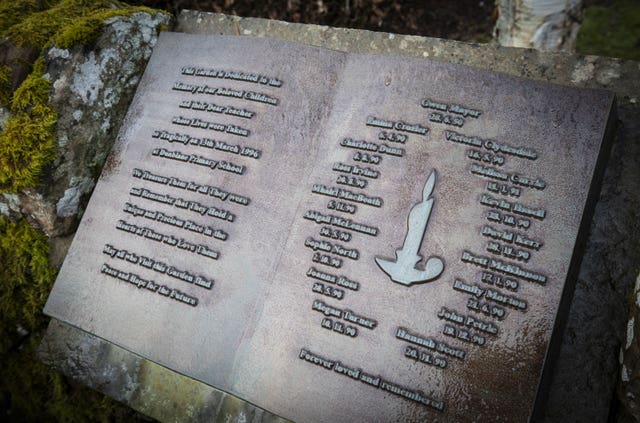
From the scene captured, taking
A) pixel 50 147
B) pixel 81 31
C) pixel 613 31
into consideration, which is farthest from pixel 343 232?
pixel 613 31

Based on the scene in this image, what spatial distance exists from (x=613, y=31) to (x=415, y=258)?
3.70 meters

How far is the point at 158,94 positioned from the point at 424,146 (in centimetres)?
154

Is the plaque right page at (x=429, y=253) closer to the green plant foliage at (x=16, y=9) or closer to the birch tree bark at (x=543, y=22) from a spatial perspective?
the birch tree bark at (x=543, y=22)

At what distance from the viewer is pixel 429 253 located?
2.00m

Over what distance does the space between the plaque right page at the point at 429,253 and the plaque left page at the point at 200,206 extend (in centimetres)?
14

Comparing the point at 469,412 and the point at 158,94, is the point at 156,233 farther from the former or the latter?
the point at 469,412

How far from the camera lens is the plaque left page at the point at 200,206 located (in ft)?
7.46

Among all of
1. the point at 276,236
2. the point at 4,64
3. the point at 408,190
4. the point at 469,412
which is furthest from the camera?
the point at 4,64

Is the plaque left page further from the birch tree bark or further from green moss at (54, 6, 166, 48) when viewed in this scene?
the birch tree bark

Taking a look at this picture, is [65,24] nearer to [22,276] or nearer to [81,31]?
[81,31]

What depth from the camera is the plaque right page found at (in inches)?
72.6

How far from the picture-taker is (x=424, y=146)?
2.16m

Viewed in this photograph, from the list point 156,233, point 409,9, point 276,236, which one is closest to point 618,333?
point 276,236

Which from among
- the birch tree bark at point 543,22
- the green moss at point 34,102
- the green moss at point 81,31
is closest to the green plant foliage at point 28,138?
the green moss at point 34,102
